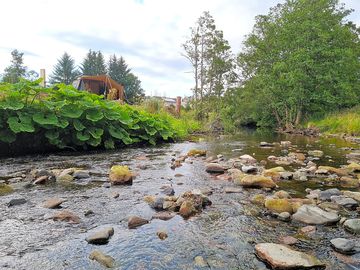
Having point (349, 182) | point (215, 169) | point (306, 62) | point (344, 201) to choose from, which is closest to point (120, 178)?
point (215, 169)

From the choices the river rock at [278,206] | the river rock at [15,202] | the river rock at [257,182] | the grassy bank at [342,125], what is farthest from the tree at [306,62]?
the river rock at [15,202]

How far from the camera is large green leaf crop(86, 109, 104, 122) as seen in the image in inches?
265

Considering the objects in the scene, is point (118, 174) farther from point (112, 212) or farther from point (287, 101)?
point (287, 101)

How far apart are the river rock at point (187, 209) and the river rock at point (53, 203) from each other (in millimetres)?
1301

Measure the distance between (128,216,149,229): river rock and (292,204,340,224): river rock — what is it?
1490mm

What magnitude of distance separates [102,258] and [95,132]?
539 centimetres

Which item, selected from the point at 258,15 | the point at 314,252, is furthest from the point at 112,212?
the point at 258,15

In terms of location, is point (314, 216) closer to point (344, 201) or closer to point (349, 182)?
point (344, 201)

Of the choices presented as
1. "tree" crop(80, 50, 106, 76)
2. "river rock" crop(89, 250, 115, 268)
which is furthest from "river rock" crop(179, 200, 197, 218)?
"tree" crop(80, 50, 106, 76)

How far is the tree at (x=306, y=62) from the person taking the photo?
20.3 meters

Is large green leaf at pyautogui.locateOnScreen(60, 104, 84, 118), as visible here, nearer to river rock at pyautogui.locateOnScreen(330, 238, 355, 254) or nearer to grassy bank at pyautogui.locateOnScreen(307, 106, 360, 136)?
river rock at pyautogui.locateOnScreen(330, 238, 355, 254)

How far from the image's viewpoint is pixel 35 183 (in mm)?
3924

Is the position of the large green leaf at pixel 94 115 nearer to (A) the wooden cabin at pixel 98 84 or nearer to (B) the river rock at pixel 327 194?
(B) the river rock at pixel 327 194

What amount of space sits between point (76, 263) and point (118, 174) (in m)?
2.22
